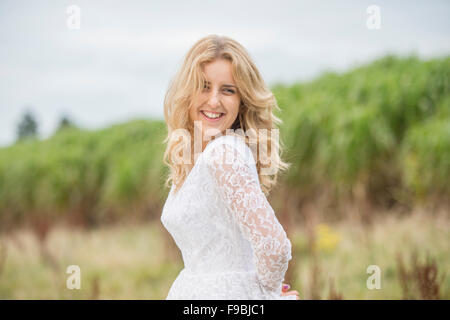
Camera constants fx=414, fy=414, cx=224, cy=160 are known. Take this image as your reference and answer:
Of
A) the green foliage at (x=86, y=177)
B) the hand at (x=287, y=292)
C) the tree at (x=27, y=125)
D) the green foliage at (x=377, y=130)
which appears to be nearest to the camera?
the hand at (x=287, y=292)

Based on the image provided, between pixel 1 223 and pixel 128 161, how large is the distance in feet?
11.5

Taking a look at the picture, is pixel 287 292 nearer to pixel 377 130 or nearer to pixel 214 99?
pixel 214 99

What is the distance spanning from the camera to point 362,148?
5270 mm

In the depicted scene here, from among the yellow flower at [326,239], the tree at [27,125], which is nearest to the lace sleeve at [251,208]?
the yellow flower at [326,239]

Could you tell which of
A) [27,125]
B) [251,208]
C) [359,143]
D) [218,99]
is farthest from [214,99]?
[27,125]

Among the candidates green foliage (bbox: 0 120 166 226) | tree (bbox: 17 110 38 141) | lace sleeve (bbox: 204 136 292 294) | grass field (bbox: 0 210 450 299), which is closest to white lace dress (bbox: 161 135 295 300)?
lace sleeve (bbox: 204 136 292 294)

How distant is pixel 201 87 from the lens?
5.22ft

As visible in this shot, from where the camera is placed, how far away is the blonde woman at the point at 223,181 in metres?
1.35

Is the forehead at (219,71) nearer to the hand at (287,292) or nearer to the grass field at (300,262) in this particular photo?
the hand at (287,292)

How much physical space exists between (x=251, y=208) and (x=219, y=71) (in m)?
0.57

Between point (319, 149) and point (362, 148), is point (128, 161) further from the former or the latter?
point (362, 148)

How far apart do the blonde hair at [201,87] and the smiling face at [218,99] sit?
0.07 ft

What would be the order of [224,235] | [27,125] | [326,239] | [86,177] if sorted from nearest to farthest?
[224,235] < [326,239] < [86,177] < [27,125]

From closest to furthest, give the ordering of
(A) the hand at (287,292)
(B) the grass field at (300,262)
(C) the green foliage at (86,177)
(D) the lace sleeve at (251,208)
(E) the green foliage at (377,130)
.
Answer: (D) the lace sleeve at (251,208) → (A) the hand at (287,292) → (B) the grass field at (300,262) → (E) the green foliage at (377,130) → (C) the green foliage at (86,177)
